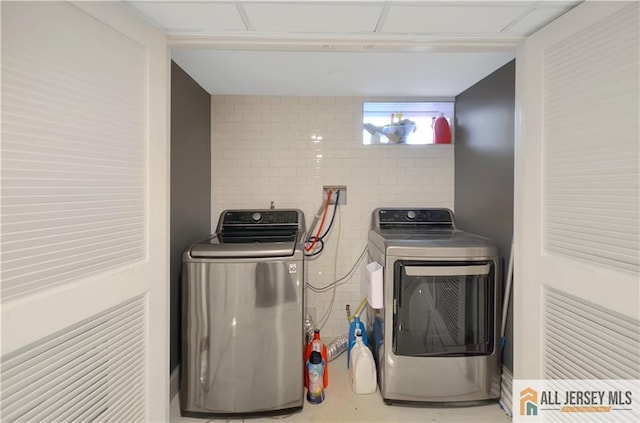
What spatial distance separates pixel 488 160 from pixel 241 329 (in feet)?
6.01

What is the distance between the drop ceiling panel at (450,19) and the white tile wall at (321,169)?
1.09 m

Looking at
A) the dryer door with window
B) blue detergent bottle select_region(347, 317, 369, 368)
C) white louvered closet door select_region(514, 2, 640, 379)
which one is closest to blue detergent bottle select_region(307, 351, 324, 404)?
blue detergent bottle select_region(347, 317, 369, 368)

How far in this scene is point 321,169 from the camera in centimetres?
228

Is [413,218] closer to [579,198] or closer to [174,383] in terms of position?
[579,198]

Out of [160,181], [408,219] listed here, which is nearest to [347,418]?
[408,219]

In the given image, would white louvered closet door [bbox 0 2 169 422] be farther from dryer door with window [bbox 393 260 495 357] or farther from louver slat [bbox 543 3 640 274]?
louver slat [bbox 543 3 640 274]

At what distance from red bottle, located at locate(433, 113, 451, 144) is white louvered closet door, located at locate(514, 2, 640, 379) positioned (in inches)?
39.2

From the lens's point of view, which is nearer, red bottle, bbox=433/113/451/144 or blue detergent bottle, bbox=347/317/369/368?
blue detergent bottle, bbox=347/317/369/368

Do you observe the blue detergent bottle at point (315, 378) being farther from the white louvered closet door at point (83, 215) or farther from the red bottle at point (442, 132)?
the red bottle at point (442, 132)

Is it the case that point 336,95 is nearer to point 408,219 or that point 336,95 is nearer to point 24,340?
point 408,219

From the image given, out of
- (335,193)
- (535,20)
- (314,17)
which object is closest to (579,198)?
(535,20)

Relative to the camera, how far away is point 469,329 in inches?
63.1

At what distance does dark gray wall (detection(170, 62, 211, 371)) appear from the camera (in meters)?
1.64

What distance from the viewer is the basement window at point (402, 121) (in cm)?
231
